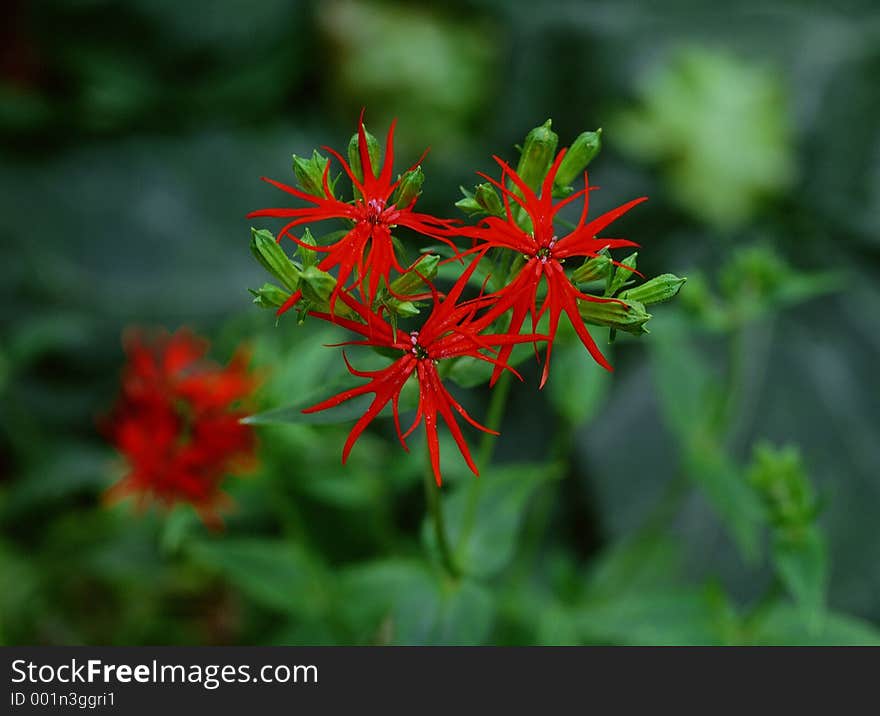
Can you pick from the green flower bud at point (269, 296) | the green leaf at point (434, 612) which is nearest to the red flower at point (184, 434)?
the green leaf at point (434, 612)

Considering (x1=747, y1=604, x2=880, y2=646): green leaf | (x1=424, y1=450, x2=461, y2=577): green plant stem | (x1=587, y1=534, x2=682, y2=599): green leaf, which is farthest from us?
(x1=587, y1=534, x2=682, y2=599): green leaf

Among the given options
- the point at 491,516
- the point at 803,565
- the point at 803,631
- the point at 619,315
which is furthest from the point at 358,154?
the point at 803,631

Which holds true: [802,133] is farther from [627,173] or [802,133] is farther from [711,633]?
[711,633]

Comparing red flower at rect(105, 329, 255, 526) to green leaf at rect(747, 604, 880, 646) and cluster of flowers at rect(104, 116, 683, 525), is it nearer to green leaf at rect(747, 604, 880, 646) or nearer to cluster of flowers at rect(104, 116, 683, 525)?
cluster of flowers at rect(104, 116, 683, 525)

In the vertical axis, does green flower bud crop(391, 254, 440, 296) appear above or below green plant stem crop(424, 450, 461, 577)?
above

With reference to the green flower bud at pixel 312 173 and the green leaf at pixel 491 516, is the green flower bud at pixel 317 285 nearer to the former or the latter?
the green flower bud at pixel 312 173

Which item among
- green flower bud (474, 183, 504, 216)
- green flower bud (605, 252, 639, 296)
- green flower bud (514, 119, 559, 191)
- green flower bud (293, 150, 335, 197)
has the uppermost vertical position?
green flower bud (514, 119, 559, 191)

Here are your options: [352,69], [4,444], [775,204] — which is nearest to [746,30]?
[775,204]

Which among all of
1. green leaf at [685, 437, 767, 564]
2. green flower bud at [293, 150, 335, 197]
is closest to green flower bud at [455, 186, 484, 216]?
green flower bud at [293, 150, 335, 197]
